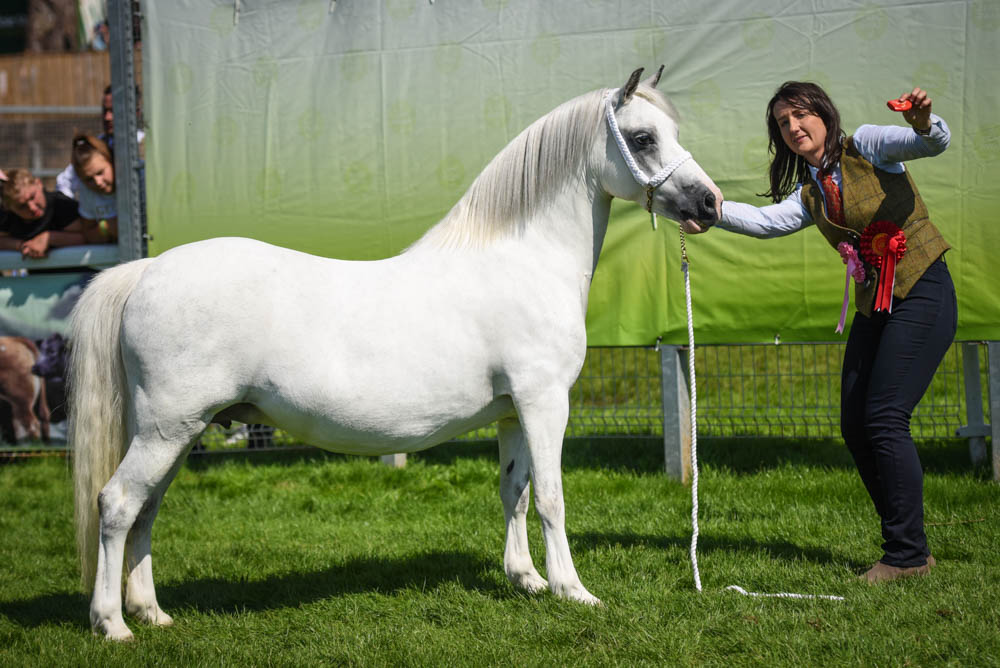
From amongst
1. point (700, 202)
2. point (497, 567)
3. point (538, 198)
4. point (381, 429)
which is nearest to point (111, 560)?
point (381, 429)

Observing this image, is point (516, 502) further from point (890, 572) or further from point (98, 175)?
point (98, 175)

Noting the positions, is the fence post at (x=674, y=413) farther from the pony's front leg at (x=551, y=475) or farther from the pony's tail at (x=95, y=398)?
the pony's tail at (x=95, y=398)

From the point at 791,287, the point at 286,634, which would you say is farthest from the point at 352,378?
the point at 791,287

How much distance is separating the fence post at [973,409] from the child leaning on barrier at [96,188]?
6.35 m

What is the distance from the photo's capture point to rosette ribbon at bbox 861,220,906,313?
3660mm

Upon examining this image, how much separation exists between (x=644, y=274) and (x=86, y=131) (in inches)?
180

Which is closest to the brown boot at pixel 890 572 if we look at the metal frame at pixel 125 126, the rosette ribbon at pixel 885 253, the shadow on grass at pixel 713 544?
the shadow on grass at pixel 713 544

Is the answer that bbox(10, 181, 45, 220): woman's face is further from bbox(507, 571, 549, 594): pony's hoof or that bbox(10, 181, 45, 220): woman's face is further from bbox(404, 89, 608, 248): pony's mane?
bbox(507, 571, 549, 594): pony's hoof

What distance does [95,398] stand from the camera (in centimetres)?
348

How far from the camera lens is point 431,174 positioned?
250 inches

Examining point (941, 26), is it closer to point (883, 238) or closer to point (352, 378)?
point (883, 238)

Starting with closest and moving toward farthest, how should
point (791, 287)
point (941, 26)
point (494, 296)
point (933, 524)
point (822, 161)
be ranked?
point (494, 296)
point (822, 161)
point (933, 524)
point (941, 26)
point (791, 287)

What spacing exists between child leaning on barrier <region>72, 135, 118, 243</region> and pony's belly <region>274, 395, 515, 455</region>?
4.08m

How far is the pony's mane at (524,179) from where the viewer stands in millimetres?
3654
